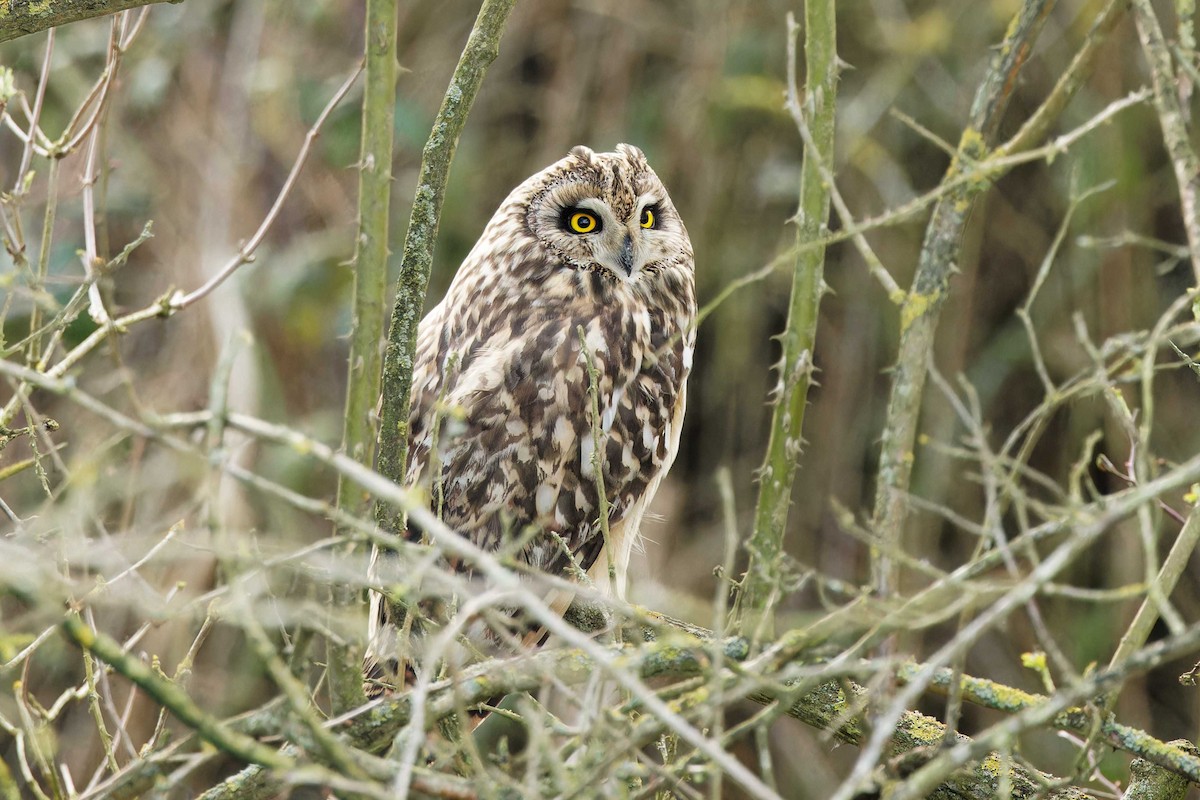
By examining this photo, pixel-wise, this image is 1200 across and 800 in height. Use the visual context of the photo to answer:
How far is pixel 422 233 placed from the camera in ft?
5.79

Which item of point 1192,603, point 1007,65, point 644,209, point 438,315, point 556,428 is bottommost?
point 1192,603

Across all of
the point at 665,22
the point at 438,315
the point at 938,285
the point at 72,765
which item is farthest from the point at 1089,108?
the point at 72,765

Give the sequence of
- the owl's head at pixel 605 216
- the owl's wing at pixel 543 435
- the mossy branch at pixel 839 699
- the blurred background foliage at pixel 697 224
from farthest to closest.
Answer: the blurred background foliage at pixel 697 224 → the owl's head at pixel 605 216 → the owl's wing at pixel 543 435 → the mossy branch at pixel 839 699

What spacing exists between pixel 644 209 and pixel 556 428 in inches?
22.1

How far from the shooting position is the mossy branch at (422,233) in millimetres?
1761

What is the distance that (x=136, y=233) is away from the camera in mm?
4336

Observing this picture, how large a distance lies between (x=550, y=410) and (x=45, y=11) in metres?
1.28

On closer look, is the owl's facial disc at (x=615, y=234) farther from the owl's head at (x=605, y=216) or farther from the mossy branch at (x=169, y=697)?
the mossy branch at (x=169, y=697)

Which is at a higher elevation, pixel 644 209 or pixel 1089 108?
pixel 1089 108

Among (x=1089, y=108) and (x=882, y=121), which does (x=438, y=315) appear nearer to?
(x=882, y=121)

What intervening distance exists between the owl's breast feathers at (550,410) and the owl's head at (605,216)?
0.05 metres

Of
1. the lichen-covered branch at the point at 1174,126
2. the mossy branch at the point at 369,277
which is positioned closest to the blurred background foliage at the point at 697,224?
the mossy branch at the point at 369,277

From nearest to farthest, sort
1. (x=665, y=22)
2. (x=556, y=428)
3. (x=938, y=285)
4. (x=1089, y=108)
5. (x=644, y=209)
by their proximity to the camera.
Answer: (x=938, y=285)
(x=556, y=428)
(x=644, y=209)
(x=1089, y=108)
(x=665, y=22)

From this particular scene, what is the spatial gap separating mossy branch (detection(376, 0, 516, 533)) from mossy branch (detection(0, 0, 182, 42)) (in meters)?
0.40
